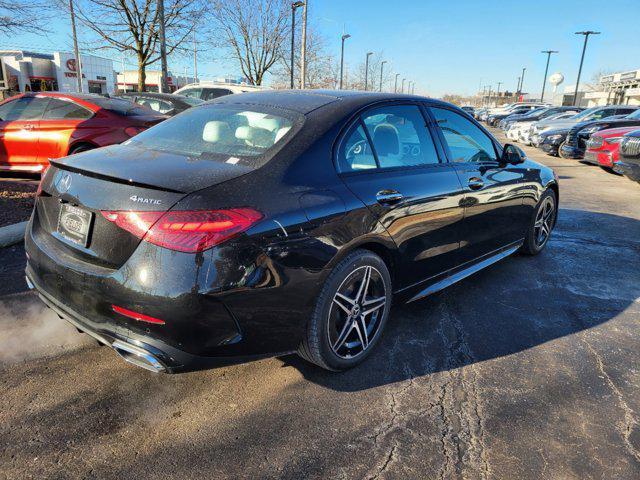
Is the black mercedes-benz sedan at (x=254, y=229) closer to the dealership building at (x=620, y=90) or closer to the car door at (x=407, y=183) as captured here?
the car door at (x=407, y=183)

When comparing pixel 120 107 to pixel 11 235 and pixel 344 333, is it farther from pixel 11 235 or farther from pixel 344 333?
pixel 344 333

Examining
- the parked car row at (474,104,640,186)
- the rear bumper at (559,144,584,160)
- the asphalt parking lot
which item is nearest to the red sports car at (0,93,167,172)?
the asphalt parking lot

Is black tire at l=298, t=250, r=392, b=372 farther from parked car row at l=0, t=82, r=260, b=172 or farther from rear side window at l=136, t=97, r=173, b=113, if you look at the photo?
rear side window at l=136, t=97, r=173, b=113

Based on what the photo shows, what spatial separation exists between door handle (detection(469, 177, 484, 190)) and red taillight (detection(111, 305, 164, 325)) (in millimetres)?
2566

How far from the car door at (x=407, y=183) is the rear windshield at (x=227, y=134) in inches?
16.3

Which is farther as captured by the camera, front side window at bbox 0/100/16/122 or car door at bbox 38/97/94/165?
front side window at bbox 0/100/16/122

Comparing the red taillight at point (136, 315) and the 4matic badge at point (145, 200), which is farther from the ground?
the 4matic badge at point (145, 200)

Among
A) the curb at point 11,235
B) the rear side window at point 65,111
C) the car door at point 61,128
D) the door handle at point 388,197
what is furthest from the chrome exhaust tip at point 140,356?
the rear side window at point 65,111

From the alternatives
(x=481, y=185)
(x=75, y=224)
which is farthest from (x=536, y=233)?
(x=75, y=224)

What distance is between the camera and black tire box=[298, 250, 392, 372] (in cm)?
254

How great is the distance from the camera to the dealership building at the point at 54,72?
44.3m

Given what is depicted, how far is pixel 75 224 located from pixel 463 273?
2.79m

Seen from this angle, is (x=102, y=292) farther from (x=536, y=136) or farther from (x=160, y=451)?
(x=536, y=136)

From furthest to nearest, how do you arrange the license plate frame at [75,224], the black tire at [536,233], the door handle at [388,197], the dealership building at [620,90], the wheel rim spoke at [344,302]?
the dealership building at [620,90]
the black tire at [536,233]
the door handle at [388,197]
the wheel rim spoke at [344,302]
the license plate frame at [75,224]
